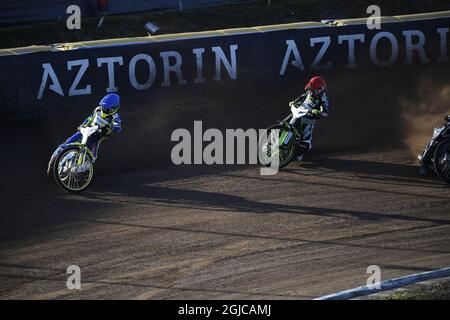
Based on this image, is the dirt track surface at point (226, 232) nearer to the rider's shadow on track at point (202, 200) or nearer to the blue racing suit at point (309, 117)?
the rider's shadow on track at point (202, 200)

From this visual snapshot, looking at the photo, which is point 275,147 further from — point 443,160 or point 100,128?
point 100,128

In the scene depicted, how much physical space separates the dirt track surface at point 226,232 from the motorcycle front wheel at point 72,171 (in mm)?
213

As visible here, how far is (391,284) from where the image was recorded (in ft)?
34.6

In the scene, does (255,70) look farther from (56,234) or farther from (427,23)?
(56,234)

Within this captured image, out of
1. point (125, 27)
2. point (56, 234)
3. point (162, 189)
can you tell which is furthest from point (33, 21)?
point (56, 234)

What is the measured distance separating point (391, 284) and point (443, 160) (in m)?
4.69

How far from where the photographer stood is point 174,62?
17.0 metres

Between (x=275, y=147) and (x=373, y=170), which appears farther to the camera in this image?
(x=373, y=170)

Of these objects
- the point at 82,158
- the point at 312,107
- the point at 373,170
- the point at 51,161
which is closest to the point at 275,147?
the point at 312,107

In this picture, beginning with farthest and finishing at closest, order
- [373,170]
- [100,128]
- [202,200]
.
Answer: [373,170], [100,128], [202,200]

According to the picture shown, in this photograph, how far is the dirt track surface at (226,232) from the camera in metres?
11.0

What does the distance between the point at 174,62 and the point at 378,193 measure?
17.1 ft

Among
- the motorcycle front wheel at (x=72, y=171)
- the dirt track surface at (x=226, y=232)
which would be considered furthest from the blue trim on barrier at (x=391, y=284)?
the motorcycle front wheel at (x=72, y=171)
